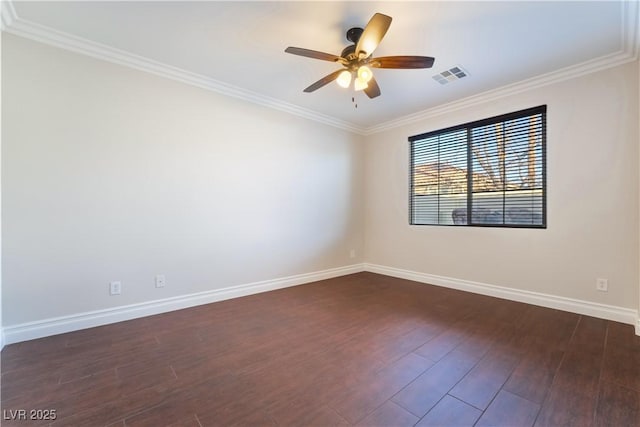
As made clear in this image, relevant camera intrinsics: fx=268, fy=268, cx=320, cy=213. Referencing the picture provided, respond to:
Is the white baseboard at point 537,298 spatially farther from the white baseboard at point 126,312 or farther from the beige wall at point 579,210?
the white baseboard at point 126,312

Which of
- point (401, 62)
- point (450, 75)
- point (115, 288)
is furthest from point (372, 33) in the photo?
point (115, 288)

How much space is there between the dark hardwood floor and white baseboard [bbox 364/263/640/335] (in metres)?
0.12

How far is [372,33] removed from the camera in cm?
190

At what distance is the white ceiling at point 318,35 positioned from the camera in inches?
80.8

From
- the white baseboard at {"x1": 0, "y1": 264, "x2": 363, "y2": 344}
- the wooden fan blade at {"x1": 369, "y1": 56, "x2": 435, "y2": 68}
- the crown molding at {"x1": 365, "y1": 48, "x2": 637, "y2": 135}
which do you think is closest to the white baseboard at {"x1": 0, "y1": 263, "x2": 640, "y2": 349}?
the white baseboard at {"x1": 0, "y1": 264, "x2": 363, "y2": 344}

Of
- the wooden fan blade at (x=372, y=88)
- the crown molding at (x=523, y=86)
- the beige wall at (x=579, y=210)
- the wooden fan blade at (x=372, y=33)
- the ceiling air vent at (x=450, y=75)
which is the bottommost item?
the beige wall at (x=579, y=210)

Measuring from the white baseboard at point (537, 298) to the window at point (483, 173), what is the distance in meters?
0.81

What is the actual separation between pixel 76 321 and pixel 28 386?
0.90 m

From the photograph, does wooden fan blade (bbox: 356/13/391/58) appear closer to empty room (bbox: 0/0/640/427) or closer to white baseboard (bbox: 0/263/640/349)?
empty room (bbox: 0/0/640/427)

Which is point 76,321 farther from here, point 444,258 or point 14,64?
point 444,258

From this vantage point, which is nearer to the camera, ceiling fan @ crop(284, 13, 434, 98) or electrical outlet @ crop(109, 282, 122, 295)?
ceiling fan @ crop(284, 13, 434, 98)

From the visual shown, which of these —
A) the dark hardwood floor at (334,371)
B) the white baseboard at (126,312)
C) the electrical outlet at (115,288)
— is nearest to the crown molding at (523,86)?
the dark hardwood floor at (334,371)

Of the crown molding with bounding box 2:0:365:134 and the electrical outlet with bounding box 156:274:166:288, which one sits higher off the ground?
the crown molding with bounding box 2:0:365:134

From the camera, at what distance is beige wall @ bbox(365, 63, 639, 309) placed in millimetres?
2594
